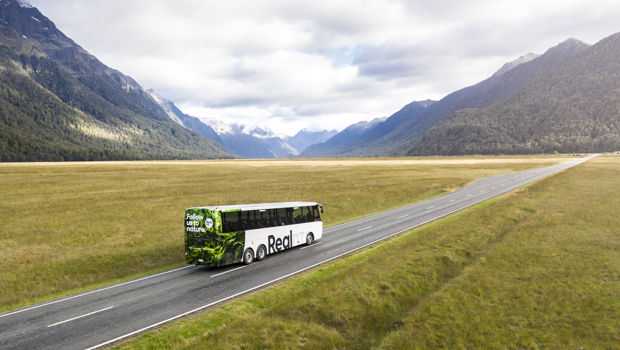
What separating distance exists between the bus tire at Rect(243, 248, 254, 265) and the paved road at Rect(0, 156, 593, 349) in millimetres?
563

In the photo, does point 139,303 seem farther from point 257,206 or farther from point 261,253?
point 257,206

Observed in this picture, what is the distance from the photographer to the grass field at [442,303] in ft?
42.4

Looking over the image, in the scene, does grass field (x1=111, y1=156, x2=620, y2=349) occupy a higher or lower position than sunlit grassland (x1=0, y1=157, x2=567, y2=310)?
lower

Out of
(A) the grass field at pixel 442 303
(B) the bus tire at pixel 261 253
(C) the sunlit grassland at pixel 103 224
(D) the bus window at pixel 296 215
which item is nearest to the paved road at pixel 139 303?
(B) the bus tire at pixel 261 253

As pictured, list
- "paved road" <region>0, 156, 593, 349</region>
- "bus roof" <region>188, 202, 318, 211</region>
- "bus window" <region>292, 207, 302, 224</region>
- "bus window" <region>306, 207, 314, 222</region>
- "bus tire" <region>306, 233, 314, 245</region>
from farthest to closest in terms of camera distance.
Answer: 1. "bus window" <region>306, 207, 314, 222</region>
2. "bus tire" <region>306, 233, 314, 245</region>
3. "bus window" <region>292, 207, 302, 224</region>
4. "bus roof" <region>188, 202, 318, 211</region>
5. "paved road" <region>0, 156, 593, 349</region>

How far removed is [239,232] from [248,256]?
2.60m

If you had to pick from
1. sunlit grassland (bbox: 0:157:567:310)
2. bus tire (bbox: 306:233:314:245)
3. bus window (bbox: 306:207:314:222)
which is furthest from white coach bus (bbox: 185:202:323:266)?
sunlit grassland (bbox: 0:157:567:310)

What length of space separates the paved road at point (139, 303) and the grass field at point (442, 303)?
170 cm

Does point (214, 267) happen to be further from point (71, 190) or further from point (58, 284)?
point (71, 190)

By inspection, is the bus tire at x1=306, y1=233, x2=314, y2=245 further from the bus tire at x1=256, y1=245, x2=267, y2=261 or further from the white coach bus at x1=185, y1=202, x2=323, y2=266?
the bus tire at x1=256, y1=245, x2=267, y2=261

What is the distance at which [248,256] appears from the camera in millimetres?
25188

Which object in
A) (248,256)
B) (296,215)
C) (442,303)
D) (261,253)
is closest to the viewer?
(442,303)

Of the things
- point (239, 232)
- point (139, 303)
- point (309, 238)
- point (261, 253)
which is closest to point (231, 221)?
point (239, 232)

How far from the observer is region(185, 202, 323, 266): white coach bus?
22644 millimetres
